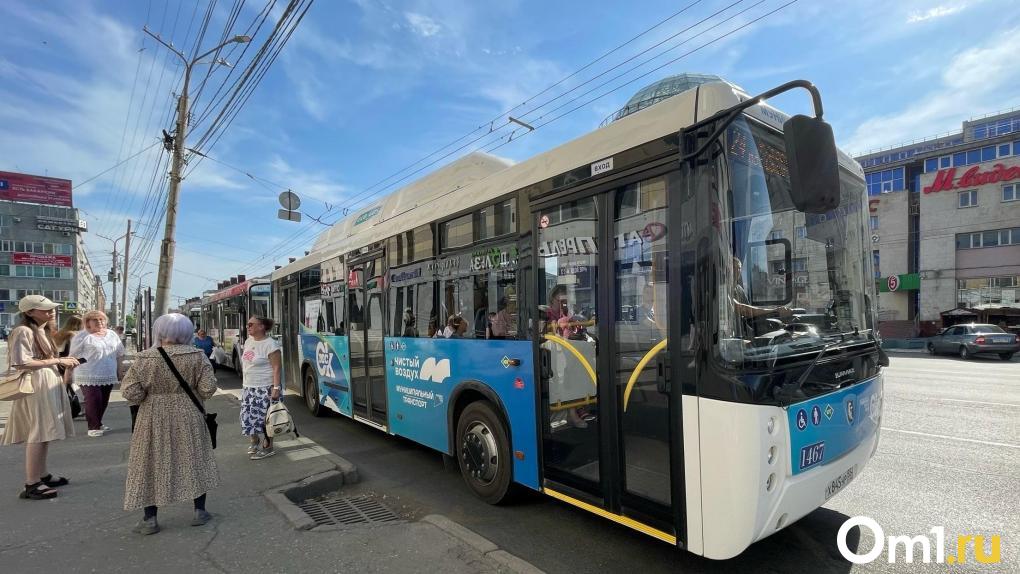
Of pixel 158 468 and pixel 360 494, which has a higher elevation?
pixel 158 468

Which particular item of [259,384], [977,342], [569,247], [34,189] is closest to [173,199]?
[259,384]

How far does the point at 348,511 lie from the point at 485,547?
174 centimetres

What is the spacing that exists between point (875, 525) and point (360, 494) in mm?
4521

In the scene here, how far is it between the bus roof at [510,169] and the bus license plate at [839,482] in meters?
2.23

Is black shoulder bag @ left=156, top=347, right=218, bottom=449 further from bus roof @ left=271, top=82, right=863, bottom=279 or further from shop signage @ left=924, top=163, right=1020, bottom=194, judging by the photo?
shop signage @ left=924, top=163, right=1020, bottom=194

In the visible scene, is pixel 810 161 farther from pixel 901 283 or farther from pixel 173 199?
pixel 901 283

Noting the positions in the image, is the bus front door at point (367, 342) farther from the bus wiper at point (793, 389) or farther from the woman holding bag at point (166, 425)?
the bus wiper at point (793, 389)

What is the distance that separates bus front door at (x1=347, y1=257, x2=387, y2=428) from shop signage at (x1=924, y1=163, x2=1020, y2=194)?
41.4m

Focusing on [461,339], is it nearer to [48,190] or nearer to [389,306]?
[389,306]

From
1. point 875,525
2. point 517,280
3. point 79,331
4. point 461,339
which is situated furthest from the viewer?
point 79,331

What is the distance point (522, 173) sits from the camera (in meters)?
4.45

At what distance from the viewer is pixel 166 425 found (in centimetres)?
391

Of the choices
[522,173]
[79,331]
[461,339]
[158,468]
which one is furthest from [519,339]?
[79,331]

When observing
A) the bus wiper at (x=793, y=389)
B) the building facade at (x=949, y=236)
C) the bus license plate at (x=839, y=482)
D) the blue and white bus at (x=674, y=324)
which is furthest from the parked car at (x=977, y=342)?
the bus wiper at (x=793, y=389)
